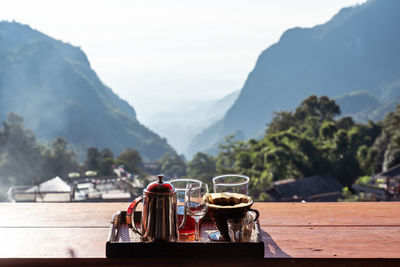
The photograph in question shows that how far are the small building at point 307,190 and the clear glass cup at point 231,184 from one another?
2436cm

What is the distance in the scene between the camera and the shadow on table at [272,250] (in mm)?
1068

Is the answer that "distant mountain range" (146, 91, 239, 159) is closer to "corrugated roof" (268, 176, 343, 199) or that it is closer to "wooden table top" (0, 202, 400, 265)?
"corrugated roof" (268, 176, 343, 199)

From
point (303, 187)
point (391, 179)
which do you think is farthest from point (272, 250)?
point (303, 187)

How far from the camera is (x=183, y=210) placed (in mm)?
1161

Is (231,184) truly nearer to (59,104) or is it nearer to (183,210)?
(183,210)

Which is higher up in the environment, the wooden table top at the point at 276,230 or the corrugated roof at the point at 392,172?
the wooden table top at the point at 276,230

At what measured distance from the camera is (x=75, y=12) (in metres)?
81.2

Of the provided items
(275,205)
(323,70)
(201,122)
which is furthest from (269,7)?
(201,122)

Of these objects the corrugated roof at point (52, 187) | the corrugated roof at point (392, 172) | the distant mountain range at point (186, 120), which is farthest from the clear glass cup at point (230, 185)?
the distant mountain range at point (186, 120)

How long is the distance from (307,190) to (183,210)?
26535 millimetres

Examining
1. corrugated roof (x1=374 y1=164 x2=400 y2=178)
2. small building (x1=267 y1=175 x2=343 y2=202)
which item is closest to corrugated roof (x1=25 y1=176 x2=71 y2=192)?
small building (x1=267 y1=175 x2=343 y2=202)

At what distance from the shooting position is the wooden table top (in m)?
1.10

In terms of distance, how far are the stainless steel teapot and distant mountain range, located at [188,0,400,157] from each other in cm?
8287

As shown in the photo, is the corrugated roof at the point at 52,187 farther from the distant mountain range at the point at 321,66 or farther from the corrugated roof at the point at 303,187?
the distant mountain range at the point at 321,66
